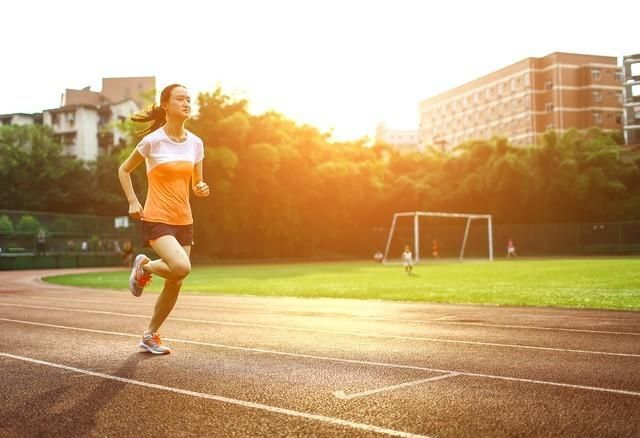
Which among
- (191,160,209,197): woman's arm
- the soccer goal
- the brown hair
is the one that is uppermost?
the brown hair

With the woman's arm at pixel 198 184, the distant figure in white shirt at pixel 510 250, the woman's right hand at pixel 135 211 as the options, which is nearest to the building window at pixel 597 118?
the distant figure in white shirt at pixel 510 250

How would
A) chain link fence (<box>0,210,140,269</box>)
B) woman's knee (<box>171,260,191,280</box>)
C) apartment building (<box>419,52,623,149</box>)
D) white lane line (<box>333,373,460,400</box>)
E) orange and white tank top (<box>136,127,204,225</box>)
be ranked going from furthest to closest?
apartment building (<box>419,52,623,149</box>), chain link fence (<box>0,210,140,269</box>), orange and white tank top (<box>136,127,204,225</box>), woman's knee (<box>171,260,191,280</box>), white lane line (<box>333,373,460,400</box>)

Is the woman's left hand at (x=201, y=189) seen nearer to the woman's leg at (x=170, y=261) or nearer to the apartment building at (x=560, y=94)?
the woman's leg at (x=170, y=261)

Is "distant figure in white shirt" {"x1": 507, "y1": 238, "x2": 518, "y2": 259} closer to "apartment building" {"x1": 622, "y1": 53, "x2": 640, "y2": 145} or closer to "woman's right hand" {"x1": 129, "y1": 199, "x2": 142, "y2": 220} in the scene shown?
"apartment building" {"x1": 622, "y1": 53, "x2": 640, "y2": 145}

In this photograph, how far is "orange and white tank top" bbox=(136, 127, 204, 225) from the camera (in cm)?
645

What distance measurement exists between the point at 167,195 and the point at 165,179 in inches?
6.7

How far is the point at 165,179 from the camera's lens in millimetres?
6523

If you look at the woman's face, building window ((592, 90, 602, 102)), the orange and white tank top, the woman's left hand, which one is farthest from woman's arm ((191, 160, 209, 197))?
building window ((592, 90, 602, 102))

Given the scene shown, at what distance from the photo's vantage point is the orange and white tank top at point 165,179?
6.45 meters

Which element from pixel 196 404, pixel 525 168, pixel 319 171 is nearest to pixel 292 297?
pixel 196 404

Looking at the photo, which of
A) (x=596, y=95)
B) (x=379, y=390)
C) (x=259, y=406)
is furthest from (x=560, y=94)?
(x=259, y=406)

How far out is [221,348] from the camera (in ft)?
24.1

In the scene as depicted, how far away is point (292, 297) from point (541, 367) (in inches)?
429

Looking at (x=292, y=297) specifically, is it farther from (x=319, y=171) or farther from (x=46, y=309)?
(x=319, y=171)
